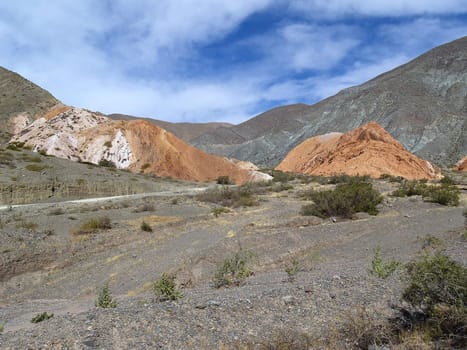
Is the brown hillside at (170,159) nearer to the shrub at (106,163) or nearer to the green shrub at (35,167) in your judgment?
the shrub at (106,163)

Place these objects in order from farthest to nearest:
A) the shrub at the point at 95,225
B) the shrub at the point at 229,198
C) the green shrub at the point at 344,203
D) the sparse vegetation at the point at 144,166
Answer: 1. the sparse vegetation at the point at 144,166
2. the shrub at the point at 229,198
3. the green shrub at the point at 344,203
4. the shrub at the point at 95,225

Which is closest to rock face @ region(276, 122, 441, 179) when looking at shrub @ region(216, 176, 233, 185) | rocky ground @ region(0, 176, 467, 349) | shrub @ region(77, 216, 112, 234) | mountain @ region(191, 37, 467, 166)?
shrub @ region(216, 176, 233, 185)

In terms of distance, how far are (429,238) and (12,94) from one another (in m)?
58.8

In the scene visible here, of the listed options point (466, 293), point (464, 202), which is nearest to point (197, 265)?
point (466, 293)

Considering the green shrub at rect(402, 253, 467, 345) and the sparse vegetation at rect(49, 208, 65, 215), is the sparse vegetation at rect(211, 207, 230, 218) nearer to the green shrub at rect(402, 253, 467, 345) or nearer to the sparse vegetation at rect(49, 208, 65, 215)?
the sparse vegetation at rect(49, 208, 65, 215)

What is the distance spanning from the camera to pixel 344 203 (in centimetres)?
1781

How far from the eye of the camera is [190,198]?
2425 centimetres

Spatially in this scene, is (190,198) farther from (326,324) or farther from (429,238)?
(326,324)

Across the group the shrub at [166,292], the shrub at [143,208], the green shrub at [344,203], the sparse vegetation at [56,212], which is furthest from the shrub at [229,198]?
the shrub at [166,292]

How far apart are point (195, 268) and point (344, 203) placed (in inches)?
340

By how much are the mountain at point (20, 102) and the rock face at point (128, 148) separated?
300 inches

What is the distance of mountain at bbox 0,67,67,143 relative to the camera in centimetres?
5119

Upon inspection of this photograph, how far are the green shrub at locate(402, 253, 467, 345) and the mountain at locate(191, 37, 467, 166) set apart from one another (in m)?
60.1

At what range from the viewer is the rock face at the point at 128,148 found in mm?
38750
